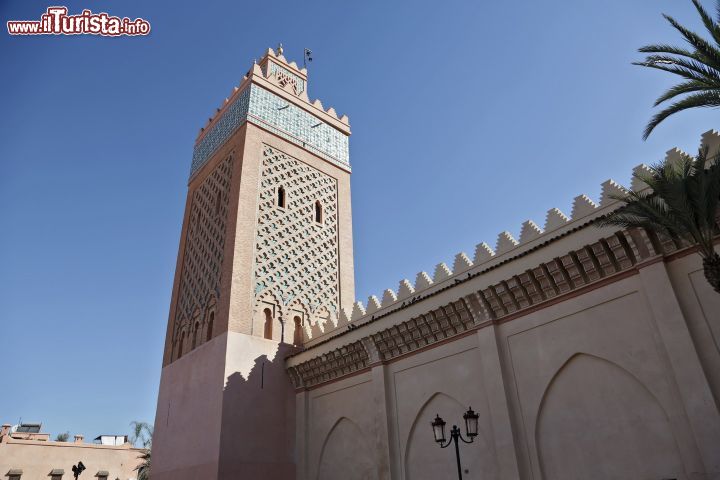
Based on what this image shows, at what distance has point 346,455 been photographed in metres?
7.32

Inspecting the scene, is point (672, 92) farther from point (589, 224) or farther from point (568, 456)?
point (568, 456)

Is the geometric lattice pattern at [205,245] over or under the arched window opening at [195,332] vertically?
over

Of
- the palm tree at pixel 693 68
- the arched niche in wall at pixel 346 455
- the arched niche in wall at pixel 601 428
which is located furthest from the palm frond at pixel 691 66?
the arched niche in wall at pixel 346 455

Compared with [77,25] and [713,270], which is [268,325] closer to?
[77,25]

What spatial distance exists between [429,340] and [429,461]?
1.36m

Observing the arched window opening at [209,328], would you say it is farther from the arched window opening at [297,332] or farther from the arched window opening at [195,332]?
the arched window opening at [297,332]

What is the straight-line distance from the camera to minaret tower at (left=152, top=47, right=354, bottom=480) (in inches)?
303

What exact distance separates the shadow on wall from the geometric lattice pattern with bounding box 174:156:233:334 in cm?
149

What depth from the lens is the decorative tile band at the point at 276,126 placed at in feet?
33.2

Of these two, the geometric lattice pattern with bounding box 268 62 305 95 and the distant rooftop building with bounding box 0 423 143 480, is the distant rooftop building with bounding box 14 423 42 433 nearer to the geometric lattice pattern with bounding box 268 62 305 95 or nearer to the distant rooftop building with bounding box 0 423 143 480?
the distant rooftop building with bounding box 0 423 143 480

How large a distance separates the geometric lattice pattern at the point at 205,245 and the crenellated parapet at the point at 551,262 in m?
3.36

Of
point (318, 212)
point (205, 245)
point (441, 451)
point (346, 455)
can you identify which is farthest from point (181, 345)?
point (441, 451)

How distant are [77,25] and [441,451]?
661cm

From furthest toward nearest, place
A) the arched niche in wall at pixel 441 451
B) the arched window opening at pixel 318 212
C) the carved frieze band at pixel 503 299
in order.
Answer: the arched window opening at pixel 318 212
the arched niche in wall at pixel 441 451
the carved frieze band at pixel 503 299
